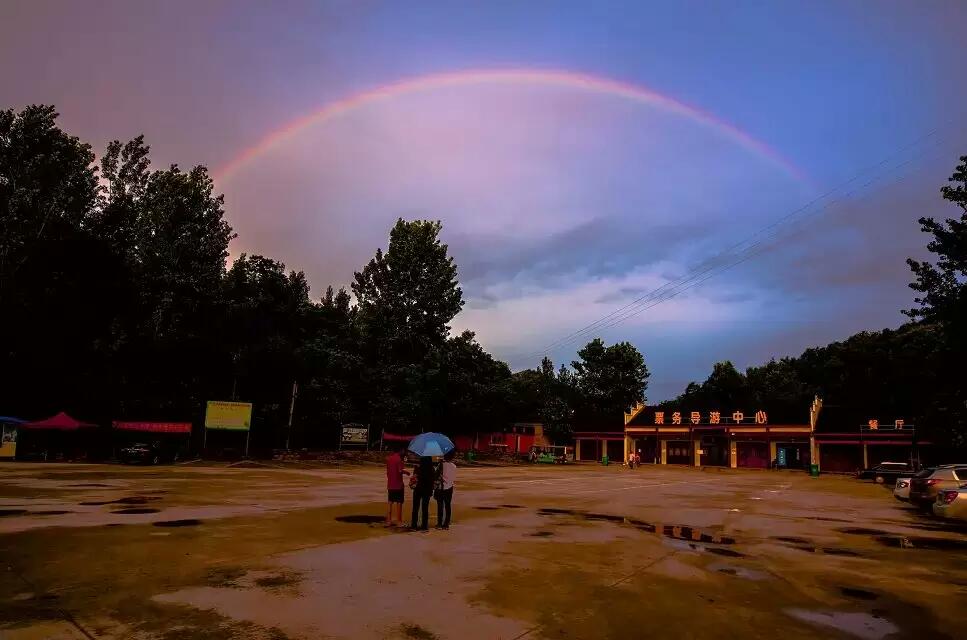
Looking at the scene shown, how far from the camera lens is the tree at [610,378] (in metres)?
90.2

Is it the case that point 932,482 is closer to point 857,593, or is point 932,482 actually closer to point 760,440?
point 857,593

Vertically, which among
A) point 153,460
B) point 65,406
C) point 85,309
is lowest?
point 153,460

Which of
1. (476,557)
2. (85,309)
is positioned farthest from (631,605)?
(85,309)

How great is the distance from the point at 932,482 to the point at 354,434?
124 feet

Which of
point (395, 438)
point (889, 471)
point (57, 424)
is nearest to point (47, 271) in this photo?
point (57, 424)

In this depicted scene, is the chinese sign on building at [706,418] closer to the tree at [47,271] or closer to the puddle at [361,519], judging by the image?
the tree at [47,271]

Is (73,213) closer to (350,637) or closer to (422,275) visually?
(422,275)

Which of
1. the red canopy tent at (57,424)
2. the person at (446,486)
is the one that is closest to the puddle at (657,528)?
the person at (446,486)

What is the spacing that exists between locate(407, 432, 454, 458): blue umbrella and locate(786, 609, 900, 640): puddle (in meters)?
7.12

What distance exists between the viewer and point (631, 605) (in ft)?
25.8

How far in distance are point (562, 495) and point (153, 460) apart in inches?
954

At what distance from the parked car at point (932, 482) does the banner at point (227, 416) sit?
37066 millimetres

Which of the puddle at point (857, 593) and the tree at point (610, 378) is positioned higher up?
the tree at point (610, 378)

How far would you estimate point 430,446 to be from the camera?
1320 cm
